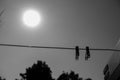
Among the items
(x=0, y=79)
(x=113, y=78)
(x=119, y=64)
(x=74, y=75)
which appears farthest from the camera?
(x=74, y=75)

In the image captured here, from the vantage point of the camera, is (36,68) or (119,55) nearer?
(119,55)

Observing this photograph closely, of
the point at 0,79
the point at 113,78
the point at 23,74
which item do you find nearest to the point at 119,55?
the point at 113,78

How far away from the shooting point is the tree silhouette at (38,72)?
26.1m

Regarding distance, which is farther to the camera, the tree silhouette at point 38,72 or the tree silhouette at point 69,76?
the tree silhouette at point 69,76

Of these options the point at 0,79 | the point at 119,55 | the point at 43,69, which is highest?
the point at 119,55

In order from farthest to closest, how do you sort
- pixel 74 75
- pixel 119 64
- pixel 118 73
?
pixel 74 75 < pixel 118 73 < pixel 119 64

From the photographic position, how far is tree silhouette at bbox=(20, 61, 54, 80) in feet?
85.5

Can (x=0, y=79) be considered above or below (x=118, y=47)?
below

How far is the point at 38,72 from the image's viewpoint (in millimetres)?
26344

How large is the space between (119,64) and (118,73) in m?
1.50

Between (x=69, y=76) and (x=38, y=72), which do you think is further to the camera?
(x=69, y=76)

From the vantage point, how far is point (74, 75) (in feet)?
103

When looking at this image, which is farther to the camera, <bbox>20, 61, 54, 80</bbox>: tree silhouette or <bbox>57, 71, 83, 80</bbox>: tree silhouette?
<bbox>57, 71, 83, 80</bbox>: tree silhouette

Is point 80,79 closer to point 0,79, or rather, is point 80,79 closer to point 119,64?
point 0,79
